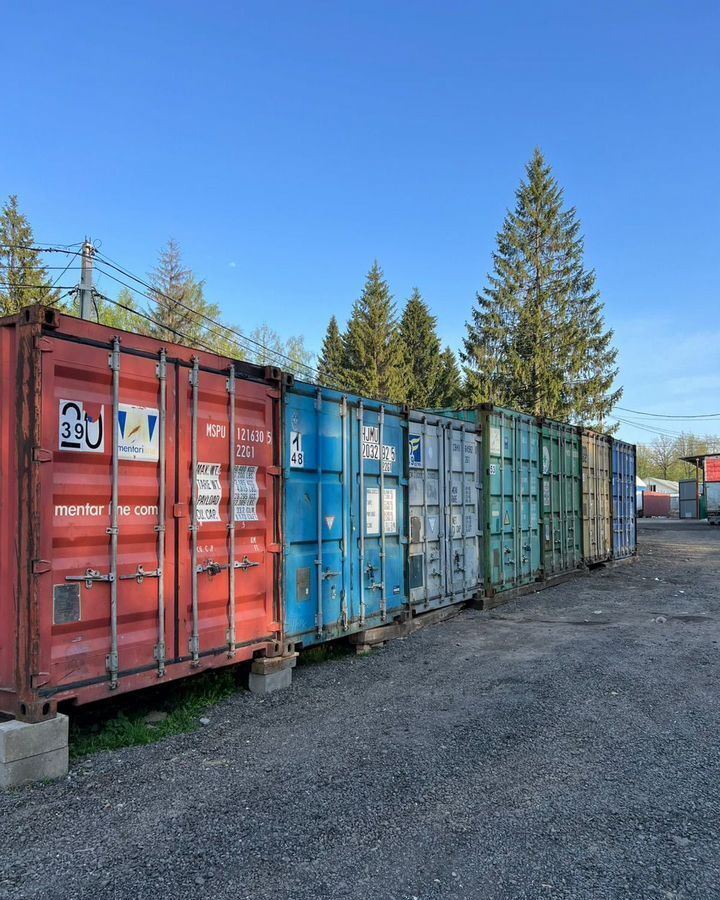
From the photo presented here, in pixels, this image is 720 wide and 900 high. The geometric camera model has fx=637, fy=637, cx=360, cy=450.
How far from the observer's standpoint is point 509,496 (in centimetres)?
1172

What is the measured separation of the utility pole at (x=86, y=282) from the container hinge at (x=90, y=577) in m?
13.3

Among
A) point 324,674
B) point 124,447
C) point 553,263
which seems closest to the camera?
point 124,447

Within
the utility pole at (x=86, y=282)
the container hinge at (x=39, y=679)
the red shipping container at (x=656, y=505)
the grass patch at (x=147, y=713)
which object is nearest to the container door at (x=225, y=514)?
the grass patch at (x=147, y=713)

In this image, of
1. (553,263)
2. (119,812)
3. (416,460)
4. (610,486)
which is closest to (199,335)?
(553,263)

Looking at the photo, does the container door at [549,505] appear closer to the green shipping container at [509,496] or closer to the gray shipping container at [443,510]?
the green shipping container at [509,496]

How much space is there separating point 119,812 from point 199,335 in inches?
1238

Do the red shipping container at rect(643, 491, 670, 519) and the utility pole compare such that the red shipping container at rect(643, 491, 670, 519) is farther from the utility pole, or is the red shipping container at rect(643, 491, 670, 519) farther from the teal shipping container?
the utility pole

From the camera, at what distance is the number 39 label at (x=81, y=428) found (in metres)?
4.45

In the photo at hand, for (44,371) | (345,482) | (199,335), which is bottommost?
(345,482)

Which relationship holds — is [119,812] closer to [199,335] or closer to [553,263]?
[199,335]

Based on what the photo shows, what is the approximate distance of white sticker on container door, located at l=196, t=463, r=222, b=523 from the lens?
547cm

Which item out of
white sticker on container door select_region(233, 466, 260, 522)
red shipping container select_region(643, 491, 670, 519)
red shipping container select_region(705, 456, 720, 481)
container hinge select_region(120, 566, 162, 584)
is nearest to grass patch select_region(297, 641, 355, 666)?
white sticker on container door select_region(233, 466, 260, 522)

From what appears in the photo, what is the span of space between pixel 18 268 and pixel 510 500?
29903 millimetres

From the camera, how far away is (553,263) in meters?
35.9
